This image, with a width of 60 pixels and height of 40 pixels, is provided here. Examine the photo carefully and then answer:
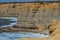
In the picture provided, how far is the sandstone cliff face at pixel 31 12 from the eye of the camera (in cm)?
628

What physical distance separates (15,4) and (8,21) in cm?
87

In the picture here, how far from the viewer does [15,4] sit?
23.2 feet

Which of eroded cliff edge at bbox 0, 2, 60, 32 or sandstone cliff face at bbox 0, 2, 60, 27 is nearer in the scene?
eroded cliff edge at bbox 0, 2, 60, 32

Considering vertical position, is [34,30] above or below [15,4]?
below

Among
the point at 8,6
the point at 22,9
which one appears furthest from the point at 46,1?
the point at 8,6

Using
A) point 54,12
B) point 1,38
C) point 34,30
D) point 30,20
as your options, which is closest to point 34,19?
point 30,20

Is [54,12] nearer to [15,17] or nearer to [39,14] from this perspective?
[39,14]

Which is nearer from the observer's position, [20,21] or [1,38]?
[1,38]

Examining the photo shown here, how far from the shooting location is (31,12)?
689 cm

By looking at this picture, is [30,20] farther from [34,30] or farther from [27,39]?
[27,39]

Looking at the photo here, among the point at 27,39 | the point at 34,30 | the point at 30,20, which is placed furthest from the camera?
the point at 30,20

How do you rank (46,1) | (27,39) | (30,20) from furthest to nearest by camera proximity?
(46,1) < (30,20) < (27,39)

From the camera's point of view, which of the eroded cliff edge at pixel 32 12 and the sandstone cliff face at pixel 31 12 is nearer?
the eroded cliff edge at pixel 32 12

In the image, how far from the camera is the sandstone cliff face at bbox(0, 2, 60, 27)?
20.6 ft
